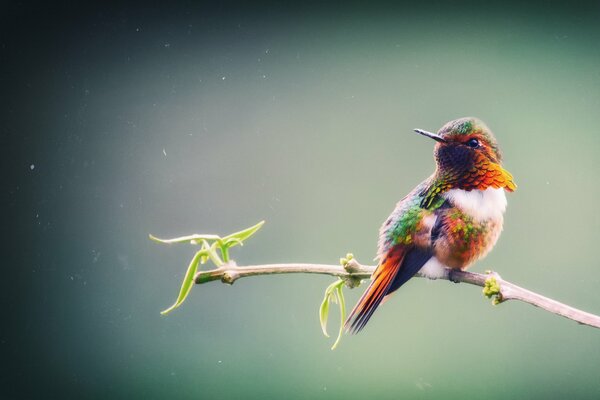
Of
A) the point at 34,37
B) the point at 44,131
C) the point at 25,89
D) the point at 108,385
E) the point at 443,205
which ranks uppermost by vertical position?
the point at 34,37

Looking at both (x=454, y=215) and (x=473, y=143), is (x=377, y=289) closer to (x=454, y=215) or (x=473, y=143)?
(x=454, y=215)

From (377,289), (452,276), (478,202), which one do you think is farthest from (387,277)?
(478,202)

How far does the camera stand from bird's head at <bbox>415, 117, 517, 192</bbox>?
1345mm

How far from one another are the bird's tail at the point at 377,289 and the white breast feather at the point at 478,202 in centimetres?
15

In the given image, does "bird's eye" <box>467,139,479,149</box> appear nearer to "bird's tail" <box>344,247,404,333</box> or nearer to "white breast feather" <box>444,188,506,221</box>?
"white breast feather" <box>444,188,506,221</box>

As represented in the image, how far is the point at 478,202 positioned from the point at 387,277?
0.24 m

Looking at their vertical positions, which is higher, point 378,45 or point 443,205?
point 378,45

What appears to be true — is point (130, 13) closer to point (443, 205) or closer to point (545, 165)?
point (443, 205)

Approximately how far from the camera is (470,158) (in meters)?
1.34

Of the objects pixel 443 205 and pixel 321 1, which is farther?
pixel 321 1

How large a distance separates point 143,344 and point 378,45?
0.98 meters

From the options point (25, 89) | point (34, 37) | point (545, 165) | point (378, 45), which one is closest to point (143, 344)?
point (25, 89)

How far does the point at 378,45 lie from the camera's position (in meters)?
1.67

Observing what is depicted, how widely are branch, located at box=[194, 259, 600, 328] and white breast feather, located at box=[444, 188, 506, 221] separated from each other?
14cm
